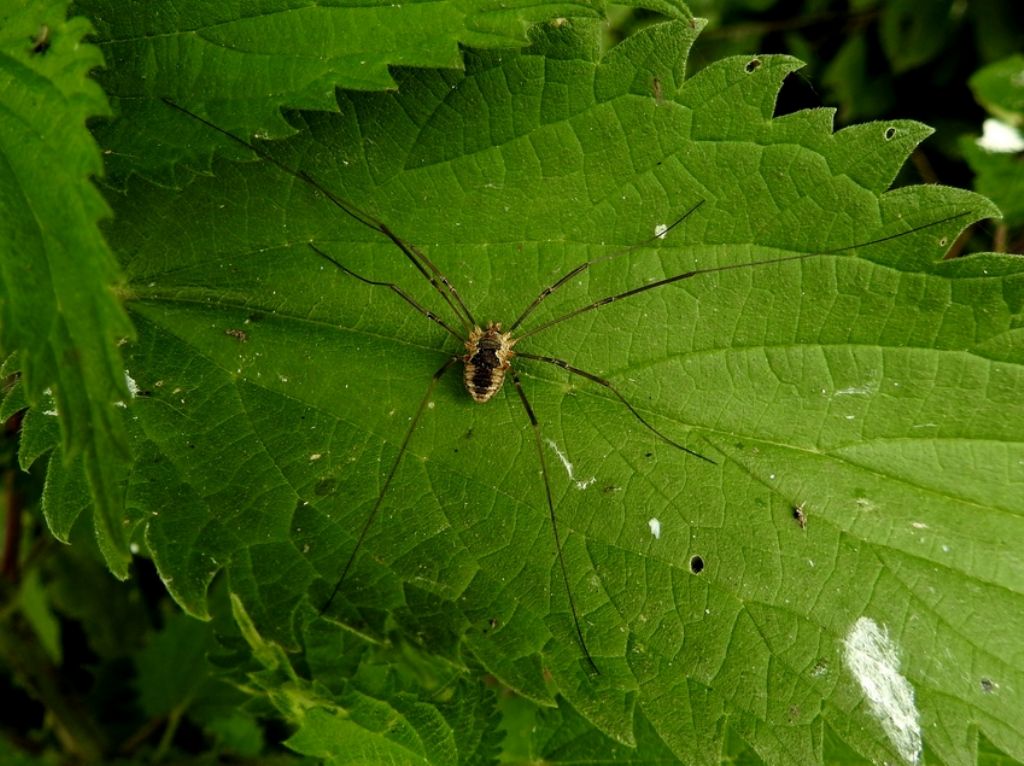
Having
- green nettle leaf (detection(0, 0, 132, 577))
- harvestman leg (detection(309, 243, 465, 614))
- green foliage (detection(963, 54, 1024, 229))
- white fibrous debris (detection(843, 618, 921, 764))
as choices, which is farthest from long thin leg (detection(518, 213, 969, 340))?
green foliage (detection(963, 54, 1024, 229))

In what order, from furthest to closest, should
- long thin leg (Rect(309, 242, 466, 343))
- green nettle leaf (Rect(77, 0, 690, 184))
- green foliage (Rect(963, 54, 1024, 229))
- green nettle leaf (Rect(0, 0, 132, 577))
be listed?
green foliage (Rect(963, 54, 1024, 229)) → long thin leg (Rect(309, 242, 466, 343)) → green nettle leaf (Rect(77, 0, 690, 184)) → green nettle leaf (Rect(0, 0, 132, 577))

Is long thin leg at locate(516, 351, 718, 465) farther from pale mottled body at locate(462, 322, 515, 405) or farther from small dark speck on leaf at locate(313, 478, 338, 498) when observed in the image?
small dark speck on leaf at locate(313, 478, 338, 498)

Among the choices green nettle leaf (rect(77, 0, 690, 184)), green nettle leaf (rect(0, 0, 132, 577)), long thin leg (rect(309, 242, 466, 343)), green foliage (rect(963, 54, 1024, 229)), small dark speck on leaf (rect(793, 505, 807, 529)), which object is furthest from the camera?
green foliage (rect(963, 54, 1024, 229))

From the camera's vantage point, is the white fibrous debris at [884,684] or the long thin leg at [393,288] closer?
the white fibrous debris at [884,684]

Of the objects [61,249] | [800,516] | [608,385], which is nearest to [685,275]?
[608,385]

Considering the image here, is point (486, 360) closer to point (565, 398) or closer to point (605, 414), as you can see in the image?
point (565, 398)

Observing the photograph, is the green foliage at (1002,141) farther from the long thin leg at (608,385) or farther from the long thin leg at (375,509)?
the long thin leg at (375,509)

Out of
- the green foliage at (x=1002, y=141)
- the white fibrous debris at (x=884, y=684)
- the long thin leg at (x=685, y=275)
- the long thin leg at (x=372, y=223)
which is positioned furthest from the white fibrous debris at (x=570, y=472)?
the green foliage at (x=1002, y=141)

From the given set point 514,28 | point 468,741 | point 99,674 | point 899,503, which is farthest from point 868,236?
point 99,674
